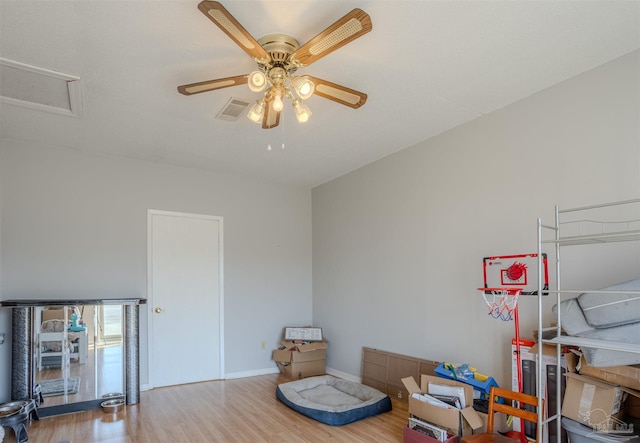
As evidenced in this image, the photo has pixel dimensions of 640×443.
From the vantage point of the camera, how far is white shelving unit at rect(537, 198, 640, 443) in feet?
6.98

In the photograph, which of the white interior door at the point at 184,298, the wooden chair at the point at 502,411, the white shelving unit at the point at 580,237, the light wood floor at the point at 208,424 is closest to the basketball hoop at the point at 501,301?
the white shelving unit at the point at 580,237

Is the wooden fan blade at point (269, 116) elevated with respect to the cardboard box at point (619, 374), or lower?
elevated

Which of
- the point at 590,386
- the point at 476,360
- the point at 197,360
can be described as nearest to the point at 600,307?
the point at 590,386

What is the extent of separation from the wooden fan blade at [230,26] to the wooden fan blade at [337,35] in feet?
0.69

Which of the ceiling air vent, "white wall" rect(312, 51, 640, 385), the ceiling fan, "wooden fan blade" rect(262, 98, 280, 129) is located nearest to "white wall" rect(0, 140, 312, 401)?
"white wall" rect(312, 51, 640, 385)

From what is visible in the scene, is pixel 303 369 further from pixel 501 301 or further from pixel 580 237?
pixel 580 237

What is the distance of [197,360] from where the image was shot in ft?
16.4

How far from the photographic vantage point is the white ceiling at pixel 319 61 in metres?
2.17

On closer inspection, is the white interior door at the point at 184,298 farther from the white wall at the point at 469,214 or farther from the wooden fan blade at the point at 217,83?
the wooden fan blade at the point at 217,83

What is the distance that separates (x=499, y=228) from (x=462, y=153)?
0.81 metres

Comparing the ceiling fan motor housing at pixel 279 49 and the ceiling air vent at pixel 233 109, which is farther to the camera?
the ceiling air vent at pixel 233 109

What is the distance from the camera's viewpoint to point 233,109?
339cm

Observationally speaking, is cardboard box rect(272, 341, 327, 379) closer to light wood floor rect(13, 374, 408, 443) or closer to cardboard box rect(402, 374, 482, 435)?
light wood floor rect(13, 374, 408, 443)

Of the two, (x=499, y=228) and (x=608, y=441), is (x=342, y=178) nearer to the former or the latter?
(x=499, y=228)
